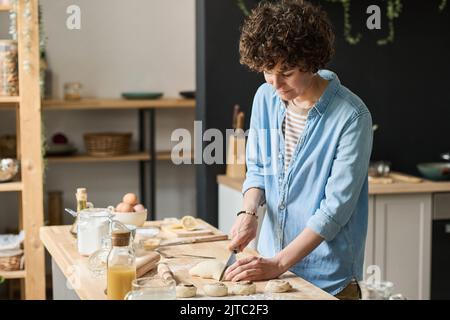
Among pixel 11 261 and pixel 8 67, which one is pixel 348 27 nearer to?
pixel 8 67

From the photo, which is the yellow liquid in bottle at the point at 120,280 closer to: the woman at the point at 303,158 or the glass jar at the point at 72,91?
the woman at the point at 303,158

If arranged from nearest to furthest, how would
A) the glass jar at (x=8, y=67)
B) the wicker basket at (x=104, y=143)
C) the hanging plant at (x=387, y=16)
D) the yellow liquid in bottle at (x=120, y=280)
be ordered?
1. the yellow liquid in bottle at (x=120, y=280)
2. the glass jar at (x=8, y=67)
3. the hanging plant at (x=387, y=16)
4. the wicker basket at (x=104, y=143)

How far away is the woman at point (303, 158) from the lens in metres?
2.20

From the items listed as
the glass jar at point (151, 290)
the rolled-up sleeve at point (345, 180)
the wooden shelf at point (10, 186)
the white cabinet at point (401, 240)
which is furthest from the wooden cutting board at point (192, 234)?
the wooden shelf at point (10, 186)

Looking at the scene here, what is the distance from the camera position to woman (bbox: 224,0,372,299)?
2197 mm

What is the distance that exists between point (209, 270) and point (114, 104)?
3.49m

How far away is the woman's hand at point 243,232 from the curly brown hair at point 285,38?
19.0 inches

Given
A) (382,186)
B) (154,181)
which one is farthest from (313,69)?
(154,181)

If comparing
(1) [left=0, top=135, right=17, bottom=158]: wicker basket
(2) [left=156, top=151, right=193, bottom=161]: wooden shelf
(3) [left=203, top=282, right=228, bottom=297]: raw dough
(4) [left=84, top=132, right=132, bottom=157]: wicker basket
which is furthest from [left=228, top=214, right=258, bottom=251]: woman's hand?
(2) [left=156, top=151, right=193, bottom=161]: wooden shelf

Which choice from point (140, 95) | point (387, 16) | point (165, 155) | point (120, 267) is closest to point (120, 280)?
point (120, 267)

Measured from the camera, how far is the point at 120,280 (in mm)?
1960

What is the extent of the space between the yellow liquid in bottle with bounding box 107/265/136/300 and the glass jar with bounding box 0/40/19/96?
225cm

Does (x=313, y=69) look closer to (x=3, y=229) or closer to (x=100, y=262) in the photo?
(x=100, y=262)

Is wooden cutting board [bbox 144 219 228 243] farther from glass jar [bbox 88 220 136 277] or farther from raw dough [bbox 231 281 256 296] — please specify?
raw dough [bbox 231 281 256 296]
